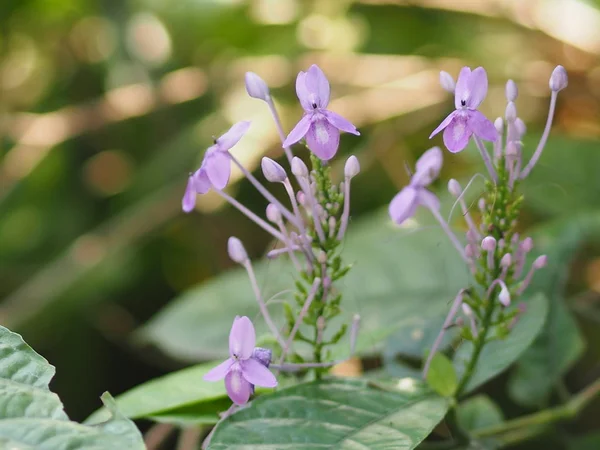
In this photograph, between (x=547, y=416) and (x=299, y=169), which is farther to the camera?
(x=547, y=416)

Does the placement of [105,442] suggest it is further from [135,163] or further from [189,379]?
[135,163]

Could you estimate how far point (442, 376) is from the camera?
620 millimetres

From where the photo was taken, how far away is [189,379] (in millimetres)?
695

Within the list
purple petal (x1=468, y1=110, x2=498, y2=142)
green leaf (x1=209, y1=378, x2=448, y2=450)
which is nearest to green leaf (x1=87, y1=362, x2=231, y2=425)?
green leaf (x1=209, y1=378, x2=448, y2=450)

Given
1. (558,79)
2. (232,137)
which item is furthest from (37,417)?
(558,79)

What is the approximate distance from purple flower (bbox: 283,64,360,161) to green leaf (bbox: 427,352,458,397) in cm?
21

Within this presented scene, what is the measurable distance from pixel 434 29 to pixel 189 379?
125cm

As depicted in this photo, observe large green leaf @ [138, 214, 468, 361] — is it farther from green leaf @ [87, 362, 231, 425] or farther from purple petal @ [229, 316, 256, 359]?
purple petal @ [229, 316, 256, 359]

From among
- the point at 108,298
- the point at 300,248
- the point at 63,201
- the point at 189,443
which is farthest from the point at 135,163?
the point at 300,248

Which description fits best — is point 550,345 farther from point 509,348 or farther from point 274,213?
point 274,213

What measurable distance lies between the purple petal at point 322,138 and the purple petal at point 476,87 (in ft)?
0.32

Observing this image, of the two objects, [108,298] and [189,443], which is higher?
[108,298]

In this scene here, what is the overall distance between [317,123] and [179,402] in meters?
0.28

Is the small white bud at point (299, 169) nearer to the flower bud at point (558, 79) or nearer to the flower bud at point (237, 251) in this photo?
the flower bud at point (237, 251)
